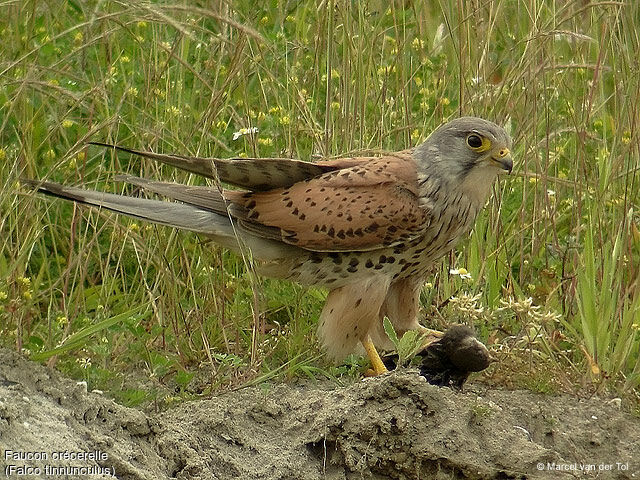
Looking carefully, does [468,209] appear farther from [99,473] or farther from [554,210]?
[99,473]

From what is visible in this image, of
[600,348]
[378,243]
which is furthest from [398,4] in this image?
[600,348]

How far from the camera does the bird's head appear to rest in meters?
4.75

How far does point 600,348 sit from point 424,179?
3.23 feet

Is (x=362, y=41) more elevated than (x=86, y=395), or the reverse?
(x=362, y=41)

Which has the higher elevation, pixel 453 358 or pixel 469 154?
pixel 469 154

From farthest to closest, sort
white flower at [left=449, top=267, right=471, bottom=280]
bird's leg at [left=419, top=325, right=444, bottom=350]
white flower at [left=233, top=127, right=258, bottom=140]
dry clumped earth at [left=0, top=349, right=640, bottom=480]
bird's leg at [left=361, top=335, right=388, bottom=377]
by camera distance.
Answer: white flower at [left=233, top=127, right=258, bottom=140] < white flower at [left=449, top=267, right=471, bottom=280] < bird's leg at [left=361, top=335, right=388, bottom=377] < bird's leg at [left=419, top=325, right=444, bottom=350] < dry clumped earth at [left=0, top=349, right=640, bottom=480]

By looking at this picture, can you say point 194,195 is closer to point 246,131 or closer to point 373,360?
point 246,131

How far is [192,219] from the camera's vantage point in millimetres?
4863

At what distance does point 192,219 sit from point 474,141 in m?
1.19

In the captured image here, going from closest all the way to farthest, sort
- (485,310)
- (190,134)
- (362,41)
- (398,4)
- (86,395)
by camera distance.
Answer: (86,395)
(485,310)
(190,134)
(362,41)
(398,4)

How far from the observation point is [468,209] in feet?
15.8

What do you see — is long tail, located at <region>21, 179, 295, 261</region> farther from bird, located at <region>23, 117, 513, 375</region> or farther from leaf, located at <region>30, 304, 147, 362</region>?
leaf, located at <region>30, 304, 147, 362</region>

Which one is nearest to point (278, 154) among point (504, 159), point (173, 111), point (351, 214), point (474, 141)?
point (173, 111)

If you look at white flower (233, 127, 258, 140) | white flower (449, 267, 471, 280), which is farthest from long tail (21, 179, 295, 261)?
white flower (449, 267, 471, 280)
